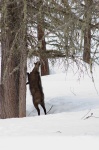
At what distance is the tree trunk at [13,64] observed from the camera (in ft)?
24.1

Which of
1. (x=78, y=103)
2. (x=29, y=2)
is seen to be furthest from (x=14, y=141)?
(x=78, y=103)

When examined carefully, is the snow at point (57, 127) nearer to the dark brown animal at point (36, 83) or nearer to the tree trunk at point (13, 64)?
the dark brown animal at point (36, 83)

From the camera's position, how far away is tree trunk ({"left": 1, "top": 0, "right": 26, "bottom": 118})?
7.34 metres

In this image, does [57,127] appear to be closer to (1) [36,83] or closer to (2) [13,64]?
(2) [13,64]

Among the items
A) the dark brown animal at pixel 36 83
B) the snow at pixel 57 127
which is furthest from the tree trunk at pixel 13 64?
the snow at pixel 57 127

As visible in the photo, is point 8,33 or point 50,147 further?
point 8,33

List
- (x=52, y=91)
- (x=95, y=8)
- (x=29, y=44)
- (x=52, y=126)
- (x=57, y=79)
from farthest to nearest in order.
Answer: (x=57, y=79) → (x=52, y=91) → (x=29, y=44) → (x=95, y=8) → (x=52, y=126)

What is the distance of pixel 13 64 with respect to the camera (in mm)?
8102

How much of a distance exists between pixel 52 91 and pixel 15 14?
480 centimetres

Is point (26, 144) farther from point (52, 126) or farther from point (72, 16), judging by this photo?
point (72, 16)

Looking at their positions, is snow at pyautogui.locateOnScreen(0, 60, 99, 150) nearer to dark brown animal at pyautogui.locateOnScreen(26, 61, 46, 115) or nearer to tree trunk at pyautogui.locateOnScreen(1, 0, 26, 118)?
dark brown animal at pyautogui.locateOnScreen(26, 61, 46, 115)

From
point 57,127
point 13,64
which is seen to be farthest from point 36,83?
point 57,127

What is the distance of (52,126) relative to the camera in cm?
562

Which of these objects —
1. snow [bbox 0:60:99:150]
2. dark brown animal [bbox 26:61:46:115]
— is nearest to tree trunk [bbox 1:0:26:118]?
dark brown animal [bbox 26:61:46:115]
